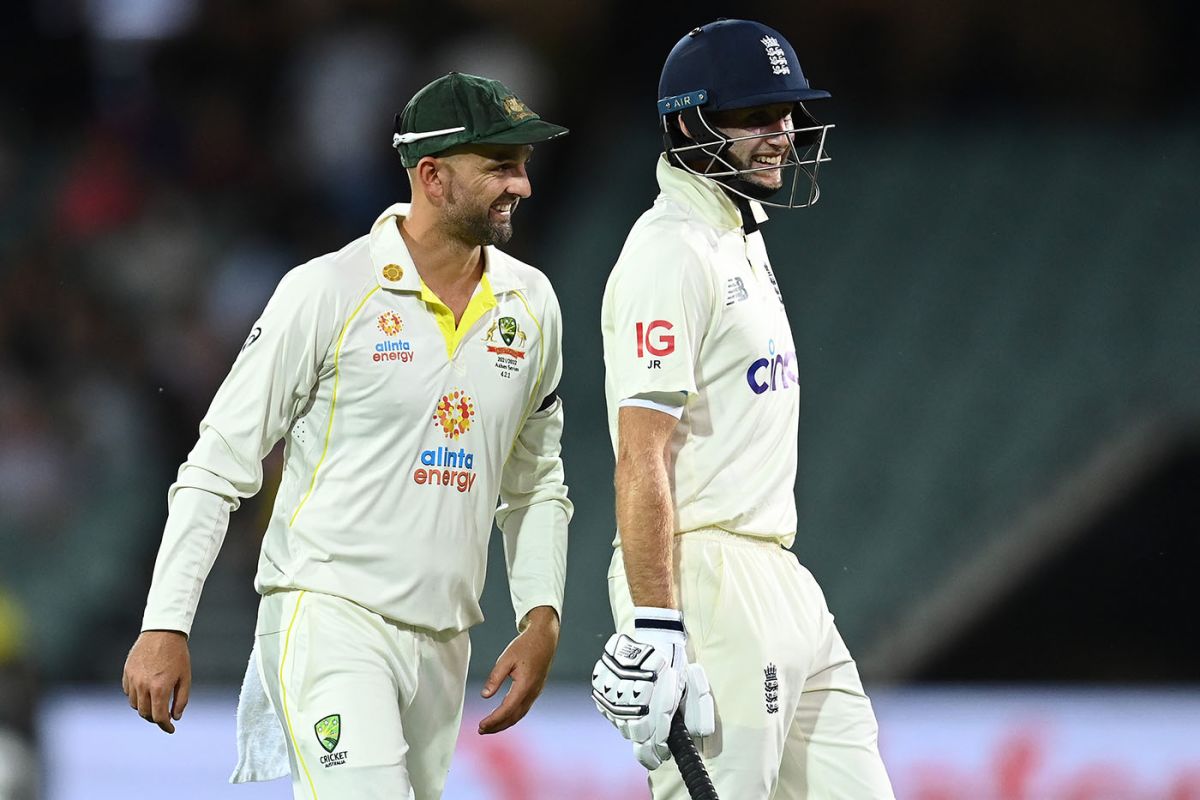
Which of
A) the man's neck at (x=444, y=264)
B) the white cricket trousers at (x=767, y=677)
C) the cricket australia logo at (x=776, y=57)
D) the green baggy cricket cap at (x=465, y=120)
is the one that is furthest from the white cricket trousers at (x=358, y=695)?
the cricket australia logo at (x=776, y=57)

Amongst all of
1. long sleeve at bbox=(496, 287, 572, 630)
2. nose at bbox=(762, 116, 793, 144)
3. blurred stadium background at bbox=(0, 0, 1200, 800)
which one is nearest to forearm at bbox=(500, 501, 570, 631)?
long sleeve at bbox=(496, 287, 572, 630)

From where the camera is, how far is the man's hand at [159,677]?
9.77 ft

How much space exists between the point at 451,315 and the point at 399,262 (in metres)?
0.13

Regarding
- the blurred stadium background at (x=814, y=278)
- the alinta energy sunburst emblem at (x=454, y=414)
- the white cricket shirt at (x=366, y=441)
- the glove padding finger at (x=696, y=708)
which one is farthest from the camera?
the blurred stadium background at (x=814, y=278)

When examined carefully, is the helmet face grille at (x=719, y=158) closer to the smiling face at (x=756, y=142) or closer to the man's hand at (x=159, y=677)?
the smiling face at (x=756, y=142)

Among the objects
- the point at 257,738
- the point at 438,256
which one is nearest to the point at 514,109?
the point at 438,256

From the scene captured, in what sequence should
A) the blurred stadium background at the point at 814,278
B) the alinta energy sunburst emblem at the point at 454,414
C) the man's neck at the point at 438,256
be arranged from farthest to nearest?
the blurred stadium background at the point at 814,278, the man's neck at the point at 438,256, the alinta energy sunburst emblem at the point at 454,414

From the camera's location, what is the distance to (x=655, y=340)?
310 cm

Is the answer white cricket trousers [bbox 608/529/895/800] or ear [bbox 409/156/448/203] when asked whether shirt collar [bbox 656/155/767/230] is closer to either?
ear [bbox 409/156/448/203]

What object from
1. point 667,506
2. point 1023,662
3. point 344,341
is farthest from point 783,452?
point 1023,662

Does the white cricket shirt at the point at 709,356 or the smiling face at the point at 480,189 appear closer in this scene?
the white cricket shirt at the point at 709,356

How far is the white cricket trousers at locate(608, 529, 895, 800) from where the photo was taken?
3107mm

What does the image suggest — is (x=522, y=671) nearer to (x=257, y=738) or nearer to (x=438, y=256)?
(x=257, y=738)

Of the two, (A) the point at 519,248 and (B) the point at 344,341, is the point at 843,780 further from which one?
(A) the point at 519,248
